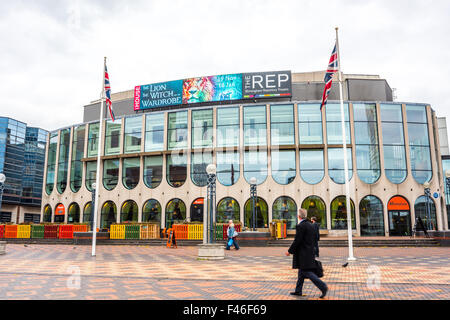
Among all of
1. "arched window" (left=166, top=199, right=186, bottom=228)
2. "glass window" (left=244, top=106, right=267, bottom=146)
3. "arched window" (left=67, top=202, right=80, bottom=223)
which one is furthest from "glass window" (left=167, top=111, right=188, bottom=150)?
"arched window" (left=67, top=202, right=80, bottom=223)

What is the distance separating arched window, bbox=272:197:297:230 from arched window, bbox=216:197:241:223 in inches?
133

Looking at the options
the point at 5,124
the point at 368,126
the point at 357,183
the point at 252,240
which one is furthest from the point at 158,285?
the point at 5,124

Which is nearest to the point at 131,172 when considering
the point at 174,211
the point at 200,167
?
the point at 174,211

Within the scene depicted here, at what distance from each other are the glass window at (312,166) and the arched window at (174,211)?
1172 centimetres

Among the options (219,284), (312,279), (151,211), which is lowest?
(219,284)

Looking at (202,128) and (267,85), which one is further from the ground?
(267,85)

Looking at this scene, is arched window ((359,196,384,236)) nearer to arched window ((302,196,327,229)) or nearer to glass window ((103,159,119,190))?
arched window ((302,196,327,229))

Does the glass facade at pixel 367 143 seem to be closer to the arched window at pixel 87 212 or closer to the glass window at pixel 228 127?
the glass window at pixel 228 127

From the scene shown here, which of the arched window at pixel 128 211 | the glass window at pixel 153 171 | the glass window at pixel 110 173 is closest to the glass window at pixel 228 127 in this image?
the glass window at pixel 153 171

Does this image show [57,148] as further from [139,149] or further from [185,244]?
[185,244]

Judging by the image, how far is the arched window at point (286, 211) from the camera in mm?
33500

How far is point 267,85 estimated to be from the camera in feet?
125

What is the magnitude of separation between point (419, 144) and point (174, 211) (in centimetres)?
2351

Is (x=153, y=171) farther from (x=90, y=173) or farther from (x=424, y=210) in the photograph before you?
(x=424, y=210)
